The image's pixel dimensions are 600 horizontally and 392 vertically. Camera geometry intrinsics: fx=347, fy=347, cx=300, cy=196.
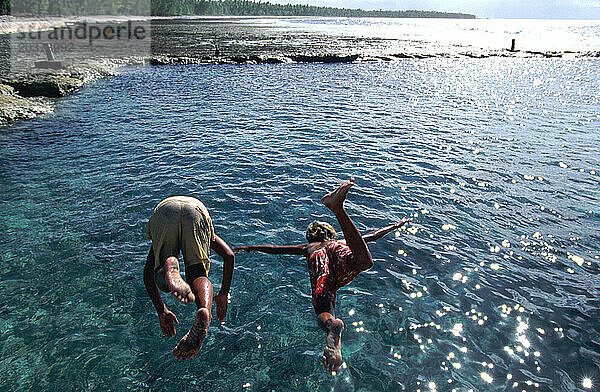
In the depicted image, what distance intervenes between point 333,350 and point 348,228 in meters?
1.84

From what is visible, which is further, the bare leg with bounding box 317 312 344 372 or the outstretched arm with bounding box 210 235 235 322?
the outstretched arm with bounding box 210 235 235 322

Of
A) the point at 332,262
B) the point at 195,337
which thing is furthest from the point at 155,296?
the point at 332,262

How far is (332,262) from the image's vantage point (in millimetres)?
6469

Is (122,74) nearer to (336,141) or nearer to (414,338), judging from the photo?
(336,141)

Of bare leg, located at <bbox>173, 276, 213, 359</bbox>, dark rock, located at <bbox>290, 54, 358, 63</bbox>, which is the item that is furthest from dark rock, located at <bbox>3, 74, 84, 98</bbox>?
dark rock, located at <bbox>290, 54, 358, 63</bbox>

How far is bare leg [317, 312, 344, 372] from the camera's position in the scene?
497 centimetres

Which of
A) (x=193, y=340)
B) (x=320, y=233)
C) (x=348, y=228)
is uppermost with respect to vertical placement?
(x=348, y=228)

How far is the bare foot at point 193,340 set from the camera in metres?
4.61

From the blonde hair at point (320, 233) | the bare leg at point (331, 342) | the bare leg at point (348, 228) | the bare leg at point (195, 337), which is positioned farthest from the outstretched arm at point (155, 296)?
the blonde hair at point (320, 233)

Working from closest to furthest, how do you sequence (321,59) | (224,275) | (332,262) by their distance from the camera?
1. (224,275)
2. (332,262)
3. (321,59)

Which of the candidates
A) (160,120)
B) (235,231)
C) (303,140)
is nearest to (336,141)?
(303,140)

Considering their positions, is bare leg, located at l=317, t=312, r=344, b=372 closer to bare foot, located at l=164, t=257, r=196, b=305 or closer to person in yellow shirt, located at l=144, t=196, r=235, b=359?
person in yellow shirt, located at l=144, t=196, r=235, b=359

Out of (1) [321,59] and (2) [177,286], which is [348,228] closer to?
(2) [177,286]

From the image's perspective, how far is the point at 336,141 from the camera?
1819cm
